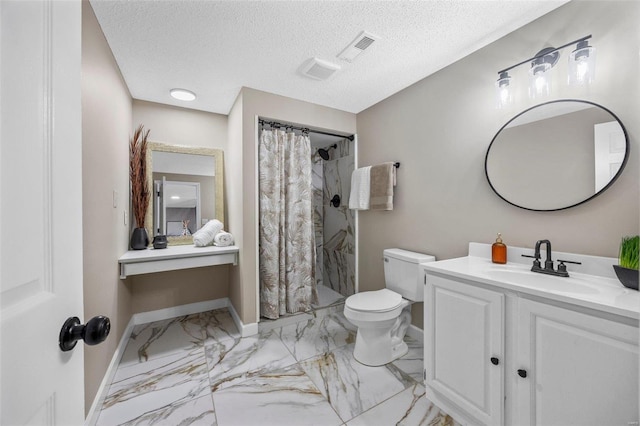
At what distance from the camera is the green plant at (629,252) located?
1.04m

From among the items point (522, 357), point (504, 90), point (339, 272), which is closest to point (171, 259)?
point (339, 272)

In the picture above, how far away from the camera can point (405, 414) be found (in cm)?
143

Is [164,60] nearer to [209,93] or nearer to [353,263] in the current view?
[209,93]

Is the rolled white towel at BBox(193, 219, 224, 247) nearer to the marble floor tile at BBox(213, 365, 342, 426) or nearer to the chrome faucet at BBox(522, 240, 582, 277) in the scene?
the marble floor tile at BBox(213, 365, 342, 426)

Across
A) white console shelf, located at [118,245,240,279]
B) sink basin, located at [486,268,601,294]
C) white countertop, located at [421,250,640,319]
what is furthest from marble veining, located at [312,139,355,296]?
sink basin, located at [486,268,601,294]

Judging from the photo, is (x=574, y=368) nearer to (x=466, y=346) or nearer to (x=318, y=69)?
(x=466, y=346)

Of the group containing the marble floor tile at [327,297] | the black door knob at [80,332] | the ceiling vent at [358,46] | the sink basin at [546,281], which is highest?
the ceiling vent at [358,46]

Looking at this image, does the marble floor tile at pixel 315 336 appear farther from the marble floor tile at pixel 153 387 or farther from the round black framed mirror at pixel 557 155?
the round black framed mirror at pixel 557 155

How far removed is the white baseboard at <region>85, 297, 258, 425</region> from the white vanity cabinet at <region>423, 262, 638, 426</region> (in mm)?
1619

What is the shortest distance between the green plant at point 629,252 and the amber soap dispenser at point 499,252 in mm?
481

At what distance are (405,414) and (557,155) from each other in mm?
1684

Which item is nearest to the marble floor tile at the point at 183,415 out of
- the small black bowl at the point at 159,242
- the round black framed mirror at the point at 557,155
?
the small black bowl at the point at 159,242

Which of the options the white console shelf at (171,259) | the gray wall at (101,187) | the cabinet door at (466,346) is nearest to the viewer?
the cabinet door at (466,346)

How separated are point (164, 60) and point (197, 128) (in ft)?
3.02
